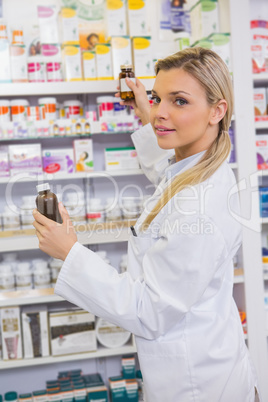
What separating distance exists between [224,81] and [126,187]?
1651mm

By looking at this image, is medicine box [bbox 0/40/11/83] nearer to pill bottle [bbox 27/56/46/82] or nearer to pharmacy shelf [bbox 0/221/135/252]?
pill bottle [bbox 27/56/46/82]

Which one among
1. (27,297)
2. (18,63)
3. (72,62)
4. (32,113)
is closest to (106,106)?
(72,62)

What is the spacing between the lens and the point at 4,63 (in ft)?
8.47

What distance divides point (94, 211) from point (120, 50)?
2.97ft

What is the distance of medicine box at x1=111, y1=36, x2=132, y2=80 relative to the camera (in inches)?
104

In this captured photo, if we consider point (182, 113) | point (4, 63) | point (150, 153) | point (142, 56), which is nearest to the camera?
point (182, 113)

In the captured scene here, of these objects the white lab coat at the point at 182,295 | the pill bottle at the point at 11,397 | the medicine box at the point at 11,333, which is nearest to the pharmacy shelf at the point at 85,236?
the medicine box at the point at 11,333

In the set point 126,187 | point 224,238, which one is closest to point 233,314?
point 224,238

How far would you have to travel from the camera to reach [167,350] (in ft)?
4.61

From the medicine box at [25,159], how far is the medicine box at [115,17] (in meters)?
0.78

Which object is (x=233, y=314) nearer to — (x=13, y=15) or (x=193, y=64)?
(x=193, y=64)

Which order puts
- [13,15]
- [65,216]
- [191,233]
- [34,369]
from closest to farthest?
[191,233] → [65,216] → [13,15] → [34,369]

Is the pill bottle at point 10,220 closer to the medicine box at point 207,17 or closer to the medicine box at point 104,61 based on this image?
the medicine box at point 104,61

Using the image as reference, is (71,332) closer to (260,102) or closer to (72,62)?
(72,62)
